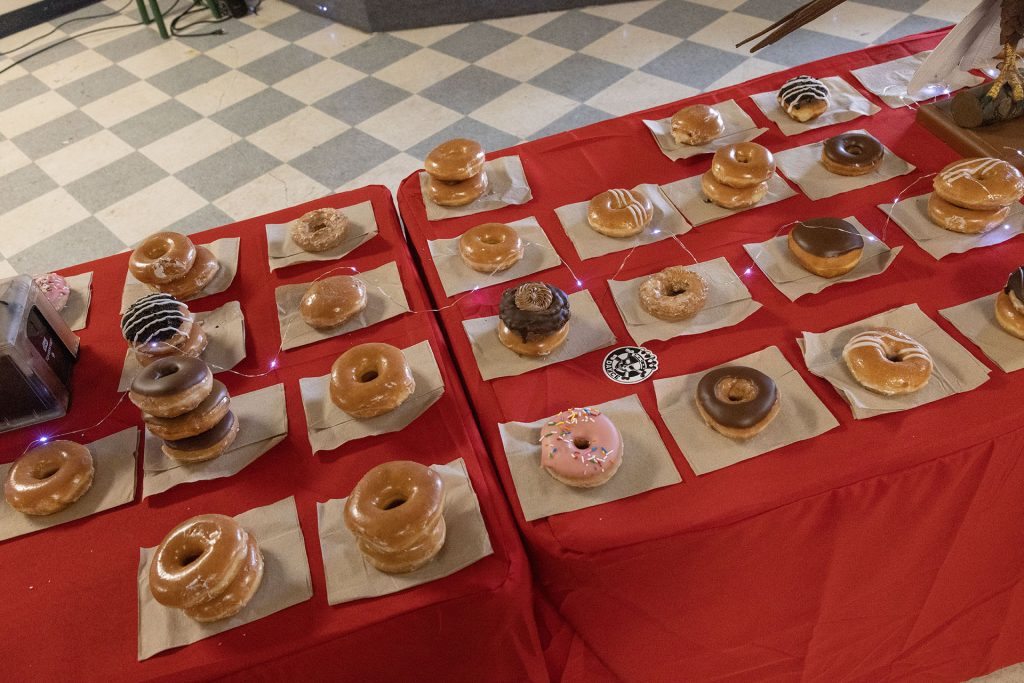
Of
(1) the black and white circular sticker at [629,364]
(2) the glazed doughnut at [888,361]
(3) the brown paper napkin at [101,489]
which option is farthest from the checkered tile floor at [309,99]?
(2) the glazed doughnut at [888,361]

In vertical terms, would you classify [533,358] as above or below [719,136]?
below

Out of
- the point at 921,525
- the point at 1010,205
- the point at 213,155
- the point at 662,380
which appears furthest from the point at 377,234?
the point at 213,155

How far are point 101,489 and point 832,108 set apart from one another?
2.58 meters

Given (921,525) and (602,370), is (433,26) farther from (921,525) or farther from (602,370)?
(921,525)

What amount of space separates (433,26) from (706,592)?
4.76 metres

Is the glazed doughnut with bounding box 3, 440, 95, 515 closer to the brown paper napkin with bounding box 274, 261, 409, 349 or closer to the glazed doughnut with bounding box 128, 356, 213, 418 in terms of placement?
the glazed doughnut with bounding box 128, 356, 213, 418

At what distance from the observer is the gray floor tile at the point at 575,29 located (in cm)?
470

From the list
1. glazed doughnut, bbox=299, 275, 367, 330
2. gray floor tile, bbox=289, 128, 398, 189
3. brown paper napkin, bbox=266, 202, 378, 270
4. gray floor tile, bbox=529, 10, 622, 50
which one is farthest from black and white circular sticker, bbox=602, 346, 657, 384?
gray floor tile, bbox=529, 10, 622, 50

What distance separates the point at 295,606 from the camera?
1.39 m

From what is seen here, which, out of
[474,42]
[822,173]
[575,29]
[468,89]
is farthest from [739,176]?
[474,42]

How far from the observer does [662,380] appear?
171cm

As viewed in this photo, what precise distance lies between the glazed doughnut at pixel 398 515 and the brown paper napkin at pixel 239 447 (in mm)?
356

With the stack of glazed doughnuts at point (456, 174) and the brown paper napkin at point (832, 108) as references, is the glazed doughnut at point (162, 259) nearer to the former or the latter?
the stack of glazed doughnuts at point (456, 174)

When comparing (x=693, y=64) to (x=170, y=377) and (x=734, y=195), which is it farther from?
(x=170, y=377)
